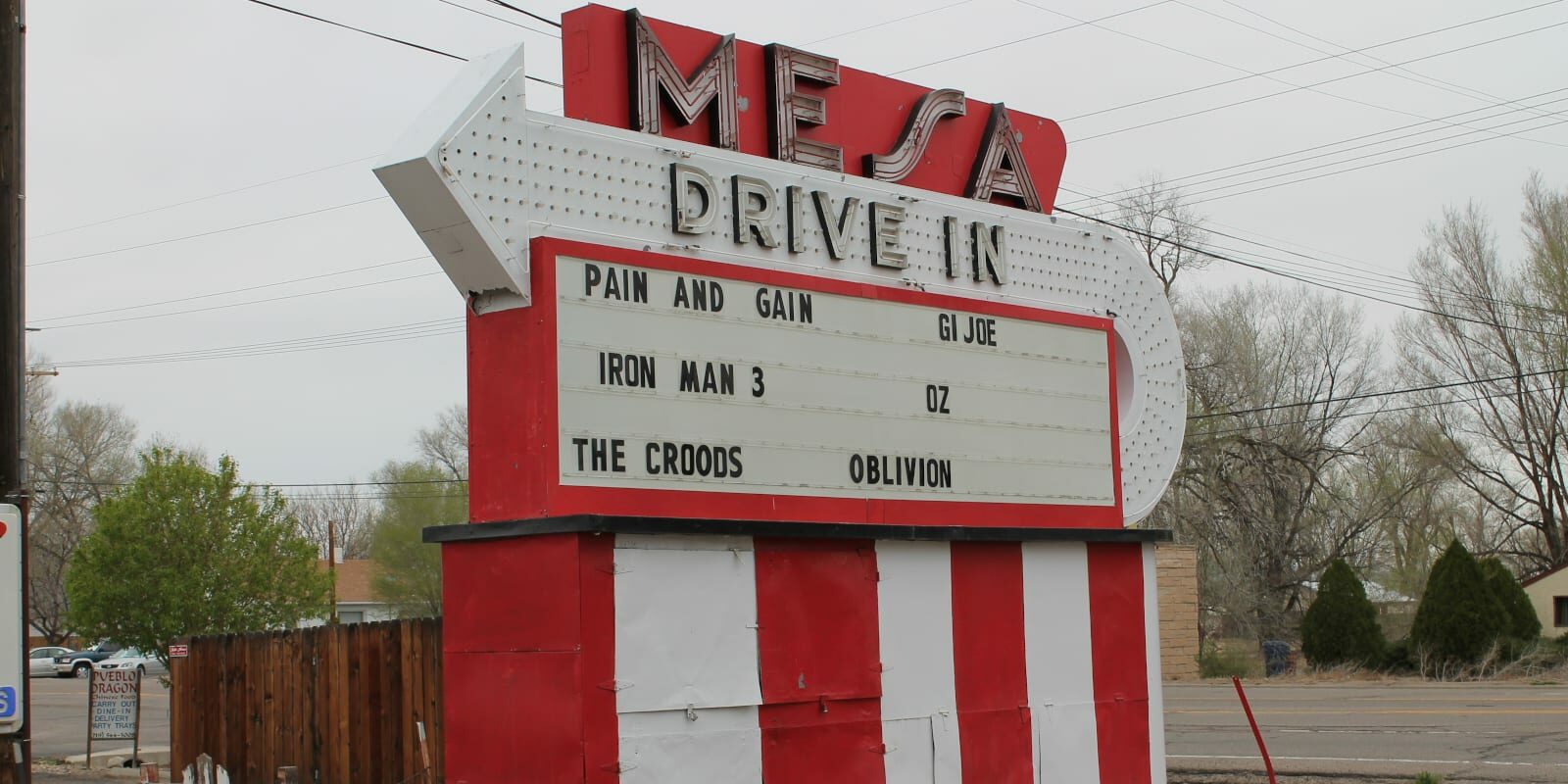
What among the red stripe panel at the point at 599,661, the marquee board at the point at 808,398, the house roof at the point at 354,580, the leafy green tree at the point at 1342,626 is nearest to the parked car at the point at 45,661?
the house roof at the point at 354,580

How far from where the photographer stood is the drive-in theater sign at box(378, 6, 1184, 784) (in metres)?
6.30

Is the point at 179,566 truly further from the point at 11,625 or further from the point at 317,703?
the point at 11,625

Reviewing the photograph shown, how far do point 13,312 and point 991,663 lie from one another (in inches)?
208

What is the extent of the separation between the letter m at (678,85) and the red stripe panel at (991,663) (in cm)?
258

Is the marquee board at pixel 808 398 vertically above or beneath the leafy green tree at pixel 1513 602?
above

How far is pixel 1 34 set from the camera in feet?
24.5

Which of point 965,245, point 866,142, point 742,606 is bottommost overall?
point 742,606

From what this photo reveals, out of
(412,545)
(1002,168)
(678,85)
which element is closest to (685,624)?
(678,85)

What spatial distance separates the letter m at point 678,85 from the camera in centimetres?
709

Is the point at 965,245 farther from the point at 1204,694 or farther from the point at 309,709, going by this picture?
the point at 1204,694

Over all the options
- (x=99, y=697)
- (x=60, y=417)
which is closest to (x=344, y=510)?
(x=60, y=417)

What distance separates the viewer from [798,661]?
23.1ft

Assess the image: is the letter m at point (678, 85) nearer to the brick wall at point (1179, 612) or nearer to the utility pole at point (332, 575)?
the utility pole at point (332, 575)

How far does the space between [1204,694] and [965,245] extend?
21326mm
